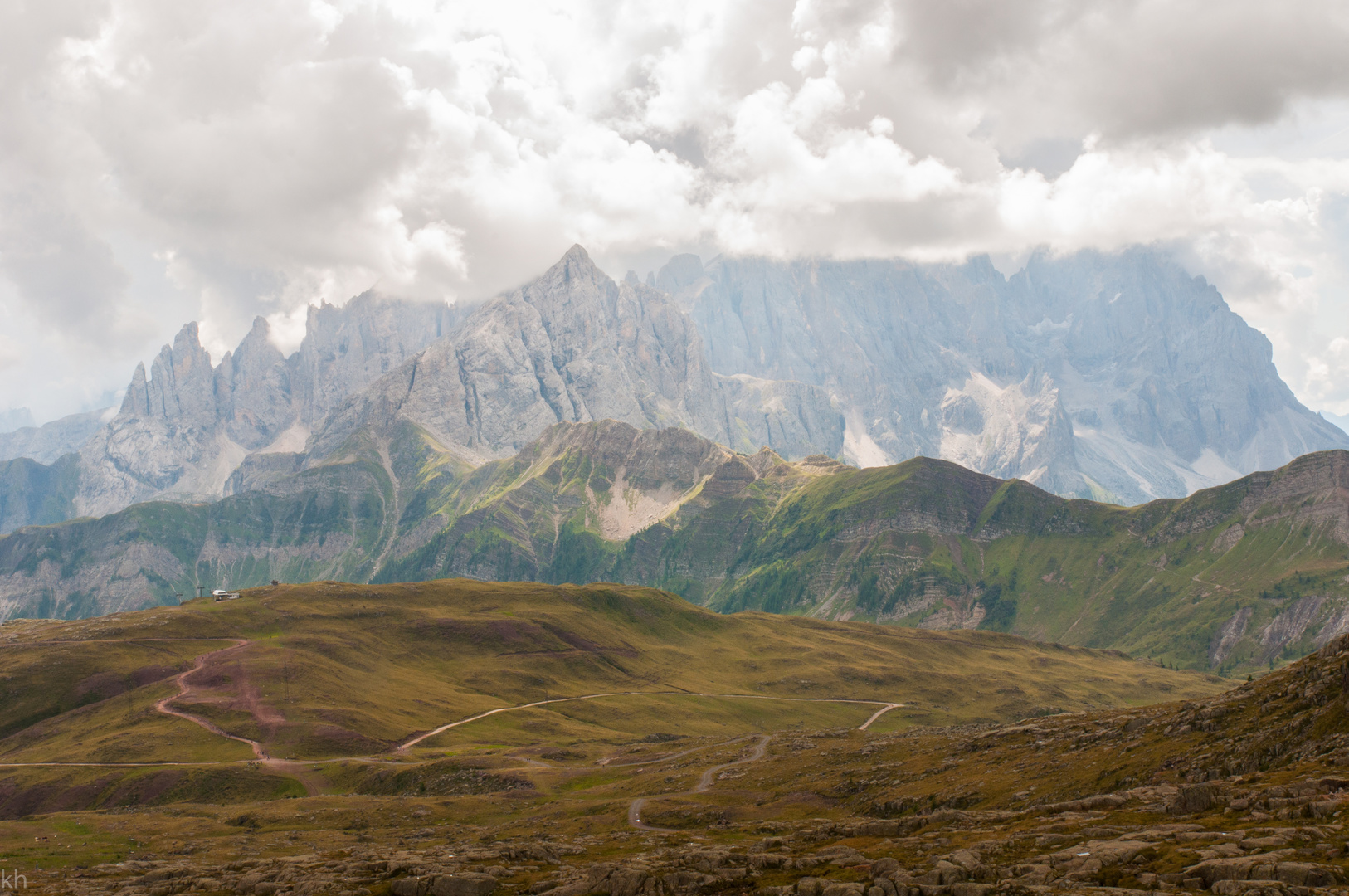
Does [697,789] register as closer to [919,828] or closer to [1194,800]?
[919,828]

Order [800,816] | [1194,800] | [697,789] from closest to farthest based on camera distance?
1. [1194,800]
2. [800,816]
3. [697,789]

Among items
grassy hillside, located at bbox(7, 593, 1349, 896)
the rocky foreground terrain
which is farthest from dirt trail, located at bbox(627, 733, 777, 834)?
the rocky foreground terrain

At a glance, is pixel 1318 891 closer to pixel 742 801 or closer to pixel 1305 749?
pixel 1305 749

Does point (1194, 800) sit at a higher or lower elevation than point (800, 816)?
higher

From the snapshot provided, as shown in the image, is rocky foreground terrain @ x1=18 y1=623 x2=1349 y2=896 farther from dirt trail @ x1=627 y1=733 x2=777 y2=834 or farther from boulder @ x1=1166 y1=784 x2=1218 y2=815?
dirt trail @ x1=627 y1=733 x2=777 y2=834

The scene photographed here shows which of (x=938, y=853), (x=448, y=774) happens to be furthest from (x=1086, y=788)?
(x=448, y=774)

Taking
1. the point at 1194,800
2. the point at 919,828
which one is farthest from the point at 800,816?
the point at 1194,800

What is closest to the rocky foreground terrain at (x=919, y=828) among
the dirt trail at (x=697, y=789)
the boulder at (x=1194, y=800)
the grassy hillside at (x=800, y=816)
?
the boulder at (x=1194, y=800)

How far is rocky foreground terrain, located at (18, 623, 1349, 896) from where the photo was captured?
61906 mm

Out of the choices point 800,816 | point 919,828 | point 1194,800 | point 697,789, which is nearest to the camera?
point 1194,800

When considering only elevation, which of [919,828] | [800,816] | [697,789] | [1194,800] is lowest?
[697,789]

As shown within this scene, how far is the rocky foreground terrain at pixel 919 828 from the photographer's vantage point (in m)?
61.9

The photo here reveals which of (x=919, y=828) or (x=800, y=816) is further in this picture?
(x=800, y=816)

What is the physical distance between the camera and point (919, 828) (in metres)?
92.6
